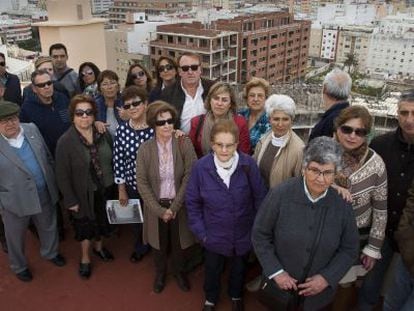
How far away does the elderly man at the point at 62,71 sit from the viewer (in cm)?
351

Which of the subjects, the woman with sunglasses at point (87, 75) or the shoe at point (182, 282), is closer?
the shoe at point (182, 282)

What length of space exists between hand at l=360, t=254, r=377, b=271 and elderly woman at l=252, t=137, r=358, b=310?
8.4 inches

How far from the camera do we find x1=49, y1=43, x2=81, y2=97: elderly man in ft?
11.5

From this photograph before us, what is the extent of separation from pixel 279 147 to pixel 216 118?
0.49 meters

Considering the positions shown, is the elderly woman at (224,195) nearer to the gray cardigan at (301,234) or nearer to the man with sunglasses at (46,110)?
the gray cardigan at (301,234)

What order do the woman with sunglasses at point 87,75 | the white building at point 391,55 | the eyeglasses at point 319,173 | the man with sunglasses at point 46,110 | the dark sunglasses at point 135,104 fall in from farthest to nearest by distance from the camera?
the white building at point 391,55
the woman with sunglasses at point 87,75
the man with sunglasses at point 46,110
the dark sunglasses at point 135,104
the eyeglasses at point 319,173

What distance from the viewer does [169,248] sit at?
2510 millimetres

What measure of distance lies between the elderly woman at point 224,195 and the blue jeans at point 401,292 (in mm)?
756

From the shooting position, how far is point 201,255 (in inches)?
105

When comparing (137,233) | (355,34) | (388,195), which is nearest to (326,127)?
(388,195)

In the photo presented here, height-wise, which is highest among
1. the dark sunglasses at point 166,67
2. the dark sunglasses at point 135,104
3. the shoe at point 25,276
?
the dark sunglasses at point 166,67

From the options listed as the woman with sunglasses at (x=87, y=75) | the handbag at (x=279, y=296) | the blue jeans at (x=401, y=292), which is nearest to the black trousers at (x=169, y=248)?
the handbag at (x=279, y=296)

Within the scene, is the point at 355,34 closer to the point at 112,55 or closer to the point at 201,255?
the point at 112,55

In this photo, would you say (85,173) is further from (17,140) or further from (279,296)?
(279,296)
